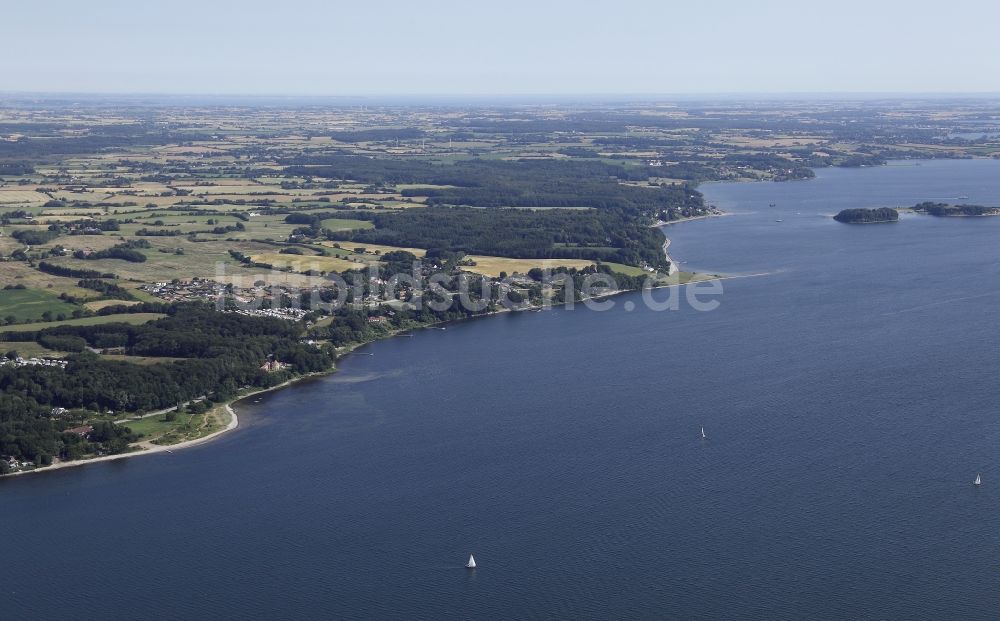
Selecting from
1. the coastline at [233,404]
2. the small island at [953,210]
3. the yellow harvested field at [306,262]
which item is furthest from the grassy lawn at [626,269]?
the small island at [953,210]

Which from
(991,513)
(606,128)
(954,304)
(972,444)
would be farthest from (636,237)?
(606,128)

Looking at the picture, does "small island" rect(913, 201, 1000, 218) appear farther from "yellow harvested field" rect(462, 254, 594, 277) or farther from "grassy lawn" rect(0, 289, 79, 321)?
"grassy lawn" rect(0, 289, 79, 321)

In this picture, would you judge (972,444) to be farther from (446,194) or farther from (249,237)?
(446,194)

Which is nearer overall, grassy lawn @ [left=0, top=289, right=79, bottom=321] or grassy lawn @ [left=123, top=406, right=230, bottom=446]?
grassy lawn @ [left=123, top=406, right=230, bottom=446]

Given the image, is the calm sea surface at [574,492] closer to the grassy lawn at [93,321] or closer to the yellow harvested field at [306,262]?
the grassy lawn at [93,321]

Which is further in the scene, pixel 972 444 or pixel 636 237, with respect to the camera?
pixel 636 237

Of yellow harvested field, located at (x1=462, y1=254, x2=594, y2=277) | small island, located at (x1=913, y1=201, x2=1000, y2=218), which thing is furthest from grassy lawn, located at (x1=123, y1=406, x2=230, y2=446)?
small island, located at (x1=913, y1=201, x2=1000, y2=218)
